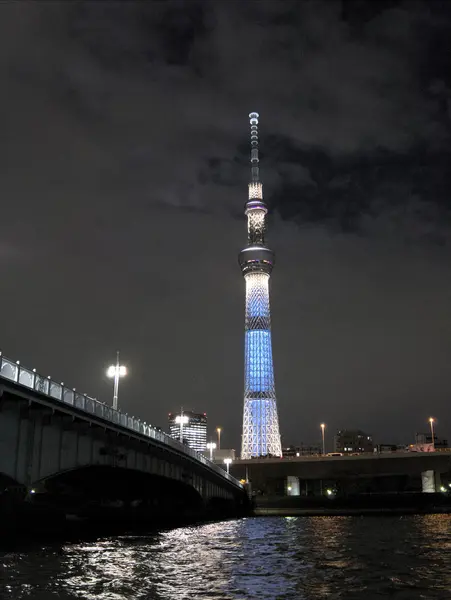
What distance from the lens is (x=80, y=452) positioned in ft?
142

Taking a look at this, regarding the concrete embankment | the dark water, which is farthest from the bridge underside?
the concrete embankment

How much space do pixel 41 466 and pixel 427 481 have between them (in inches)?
4704

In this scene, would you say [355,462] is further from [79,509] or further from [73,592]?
[73,592]

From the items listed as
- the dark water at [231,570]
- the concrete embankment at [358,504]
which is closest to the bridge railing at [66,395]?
the dark water at [231,570]

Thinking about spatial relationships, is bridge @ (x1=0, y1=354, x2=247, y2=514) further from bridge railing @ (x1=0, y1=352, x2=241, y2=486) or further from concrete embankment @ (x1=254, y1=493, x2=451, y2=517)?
concrete embankment @ (x1=254, y1=493, x2=451, y2=517)

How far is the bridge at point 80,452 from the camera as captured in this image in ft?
114

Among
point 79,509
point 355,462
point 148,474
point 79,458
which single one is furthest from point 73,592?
point 355,462

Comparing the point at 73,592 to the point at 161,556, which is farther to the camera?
the point at 161,556

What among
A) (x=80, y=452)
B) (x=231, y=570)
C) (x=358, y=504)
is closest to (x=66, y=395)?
(x=80, y=452)

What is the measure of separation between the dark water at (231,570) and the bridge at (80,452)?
15.9ft

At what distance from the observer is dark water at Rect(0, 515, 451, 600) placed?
22.4 metres

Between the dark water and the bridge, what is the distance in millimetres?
4842

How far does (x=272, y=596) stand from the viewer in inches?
853

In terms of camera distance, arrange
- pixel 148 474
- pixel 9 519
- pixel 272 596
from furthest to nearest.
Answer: pixel 148 474 < pixel 9 519 < pixel 272 596
